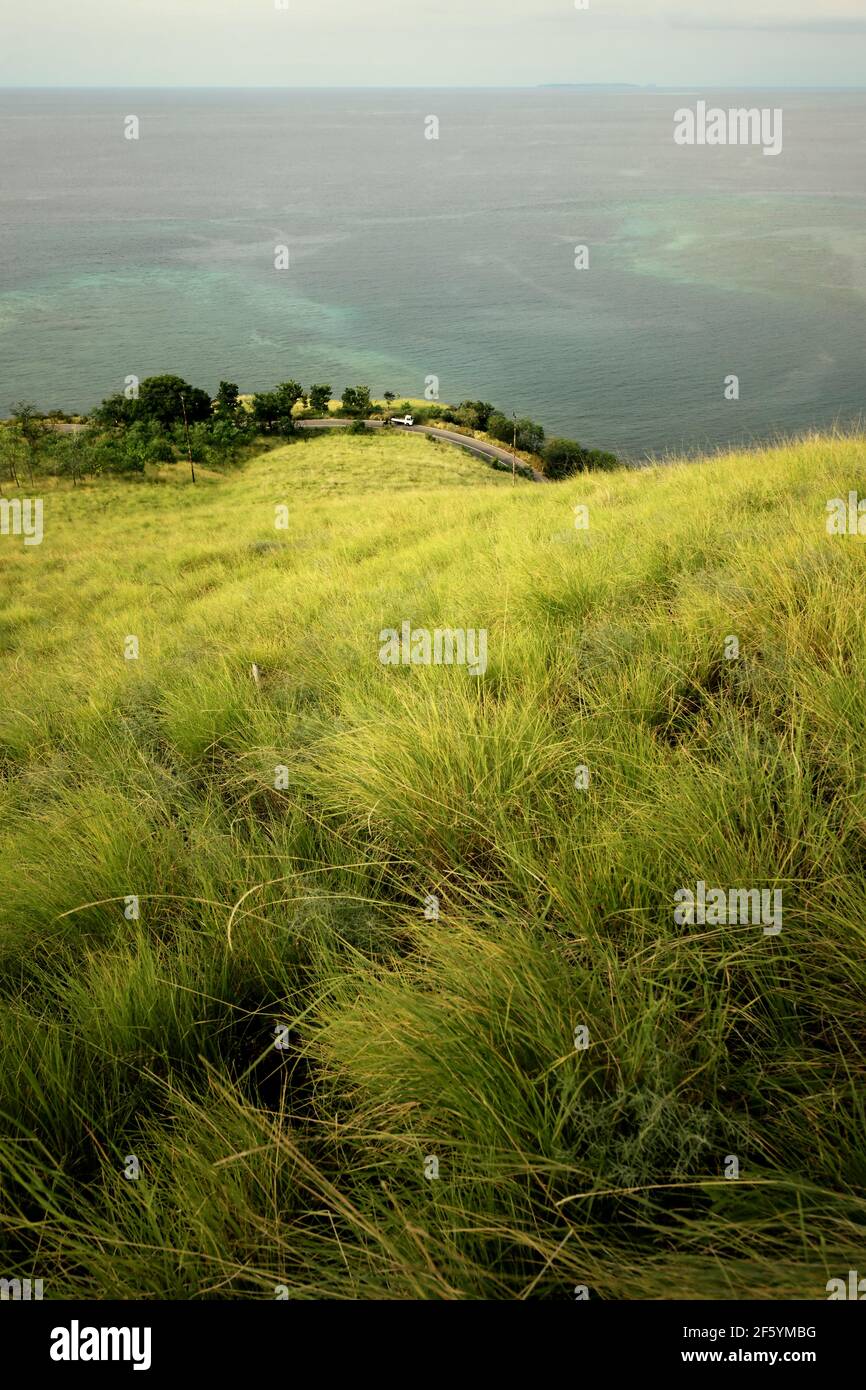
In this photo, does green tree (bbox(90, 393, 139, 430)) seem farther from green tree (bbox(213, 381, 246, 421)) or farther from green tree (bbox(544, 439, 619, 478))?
green tree (bbox(544, 439, 619, 478))

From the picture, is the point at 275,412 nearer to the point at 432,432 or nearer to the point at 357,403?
the point at 357,403

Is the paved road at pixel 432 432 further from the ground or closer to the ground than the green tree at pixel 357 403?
closer to the ground

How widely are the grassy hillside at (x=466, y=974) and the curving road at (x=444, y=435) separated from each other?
5790 centimetres

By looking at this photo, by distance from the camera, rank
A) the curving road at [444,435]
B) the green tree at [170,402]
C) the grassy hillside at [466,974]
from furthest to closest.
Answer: the green tree at [170,402], the curving road at [444,435], the grassy hillside at [466,974]

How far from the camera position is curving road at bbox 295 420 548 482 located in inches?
2451

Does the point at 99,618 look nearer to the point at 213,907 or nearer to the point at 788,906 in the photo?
the point at 213,907

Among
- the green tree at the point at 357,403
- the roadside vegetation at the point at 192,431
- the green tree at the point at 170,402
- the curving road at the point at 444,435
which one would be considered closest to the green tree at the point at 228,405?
the roadside vegetation at the point at 192,431

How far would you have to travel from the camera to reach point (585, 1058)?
146 centimetres

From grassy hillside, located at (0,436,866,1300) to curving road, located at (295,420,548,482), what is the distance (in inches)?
2280

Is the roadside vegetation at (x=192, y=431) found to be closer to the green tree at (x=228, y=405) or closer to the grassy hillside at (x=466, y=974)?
the green tree at (x=228, y=405)

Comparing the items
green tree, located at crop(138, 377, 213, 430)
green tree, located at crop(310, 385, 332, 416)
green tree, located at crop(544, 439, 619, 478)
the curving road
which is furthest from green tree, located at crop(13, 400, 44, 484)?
green tree, located at crop(544, 439, 619, 478)

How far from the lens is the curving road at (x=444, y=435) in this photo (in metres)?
62.2

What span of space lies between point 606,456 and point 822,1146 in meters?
58.7
